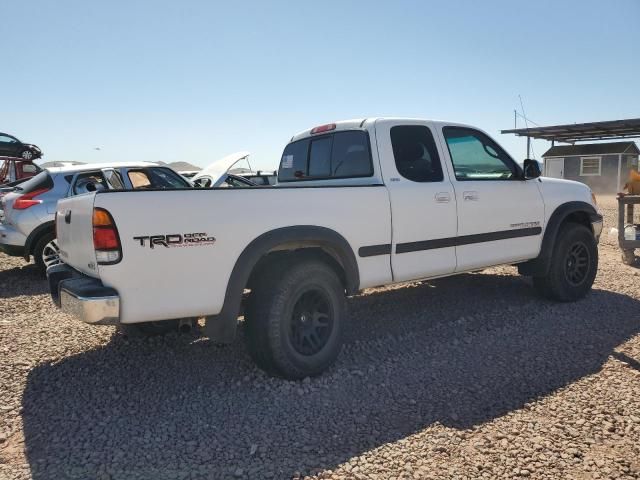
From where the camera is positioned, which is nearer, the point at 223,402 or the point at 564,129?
the point at 223,402

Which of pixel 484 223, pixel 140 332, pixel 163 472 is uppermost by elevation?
pixel 484 223

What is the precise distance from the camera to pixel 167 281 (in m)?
3.15

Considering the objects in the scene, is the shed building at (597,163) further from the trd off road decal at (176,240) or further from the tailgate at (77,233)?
the tailgate at (77,233)

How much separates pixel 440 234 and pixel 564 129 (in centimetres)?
1940

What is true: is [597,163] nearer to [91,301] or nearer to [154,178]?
[154,178]

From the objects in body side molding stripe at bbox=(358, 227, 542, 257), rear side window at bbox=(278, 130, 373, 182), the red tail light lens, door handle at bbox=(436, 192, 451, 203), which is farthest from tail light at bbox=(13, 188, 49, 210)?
door handle at bbox=(436, 192, 451, 203)

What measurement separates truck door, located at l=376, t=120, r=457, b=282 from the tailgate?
2.32m

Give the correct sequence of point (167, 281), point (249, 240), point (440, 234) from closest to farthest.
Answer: point (167, 281), point (249, 240), point (440, 234)

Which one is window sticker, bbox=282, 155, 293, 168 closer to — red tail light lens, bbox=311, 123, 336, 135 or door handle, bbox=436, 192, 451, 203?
red tail light lens, bbox=311, 123, 336, 135

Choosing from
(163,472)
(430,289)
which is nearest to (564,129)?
(430,289)

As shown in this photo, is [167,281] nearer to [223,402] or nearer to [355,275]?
[223,402]

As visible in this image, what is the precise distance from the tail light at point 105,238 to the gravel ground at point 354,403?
1092mm

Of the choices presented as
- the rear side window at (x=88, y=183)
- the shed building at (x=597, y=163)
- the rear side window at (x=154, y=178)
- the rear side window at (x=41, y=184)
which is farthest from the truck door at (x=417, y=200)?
the shed building at (x=597, y=163)

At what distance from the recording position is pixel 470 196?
4.79 metres
